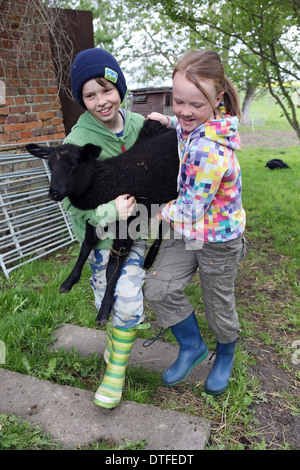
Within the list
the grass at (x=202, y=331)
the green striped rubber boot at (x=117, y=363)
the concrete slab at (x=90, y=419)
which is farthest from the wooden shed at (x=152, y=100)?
the concrete slab at (x=90, y=419)

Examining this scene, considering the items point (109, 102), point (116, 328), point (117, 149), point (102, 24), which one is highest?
point (102, 24)

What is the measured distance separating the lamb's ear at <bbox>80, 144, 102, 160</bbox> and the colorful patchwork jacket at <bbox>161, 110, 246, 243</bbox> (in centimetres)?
47

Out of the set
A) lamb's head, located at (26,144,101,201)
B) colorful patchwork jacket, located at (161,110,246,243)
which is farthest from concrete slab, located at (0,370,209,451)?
lamb's head, located at (26,144,101,201)

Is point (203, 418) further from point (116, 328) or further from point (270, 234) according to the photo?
point (270, 234)

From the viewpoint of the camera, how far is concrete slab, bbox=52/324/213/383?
271 cm

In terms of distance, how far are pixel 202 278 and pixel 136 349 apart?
96 cm

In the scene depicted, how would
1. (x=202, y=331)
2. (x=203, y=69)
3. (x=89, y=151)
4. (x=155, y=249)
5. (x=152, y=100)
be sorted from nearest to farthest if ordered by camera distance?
(x=203, y=69) → (x=89, y=151) → (x=155, y=249) → (x=202, y=331) → (x=152, y=100)

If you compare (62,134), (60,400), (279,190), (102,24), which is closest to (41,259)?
(62,134)

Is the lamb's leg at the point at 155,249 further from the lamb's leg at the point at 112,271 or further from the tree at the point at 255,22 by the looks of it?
the tree at the point at 255,22

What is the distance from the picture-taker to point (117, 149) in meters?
2.39

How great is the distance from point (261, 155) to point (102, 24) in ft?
28.3

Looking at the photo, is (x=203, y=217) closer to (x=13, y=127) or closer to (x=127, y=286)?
(x=127, y=286)

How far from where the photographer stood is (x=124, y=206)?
2.08 meters

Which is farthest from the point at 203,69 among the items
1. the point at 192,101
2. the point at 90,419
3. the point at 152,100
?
the point at 152,100
